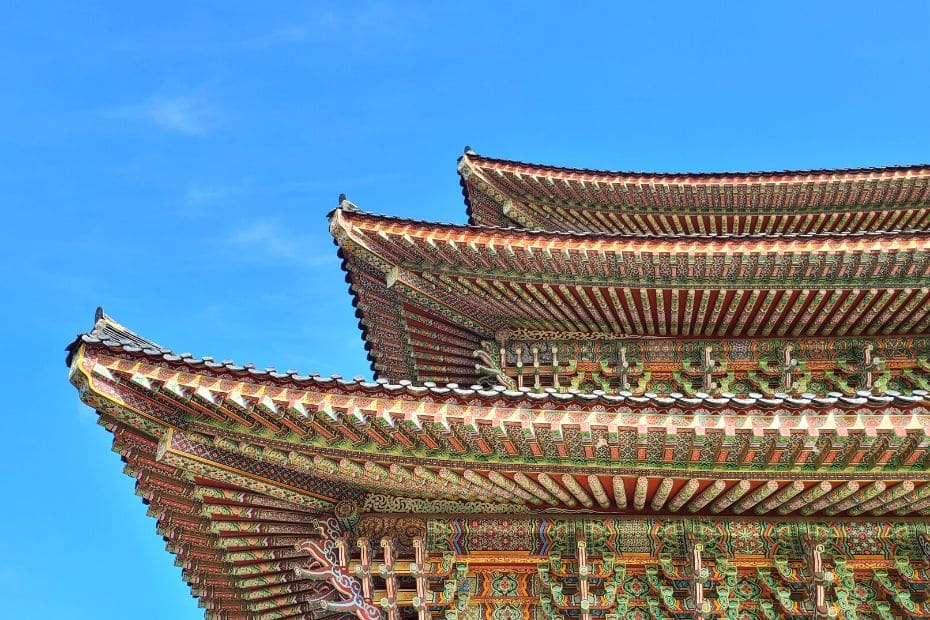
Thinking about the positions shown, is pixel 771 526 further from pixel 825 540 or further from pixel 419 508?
pixel 419 508

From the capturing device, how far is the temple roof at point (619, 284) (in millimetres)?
10461

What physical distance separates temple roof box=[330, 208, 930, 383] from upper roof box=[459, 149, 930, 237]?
2.82 m

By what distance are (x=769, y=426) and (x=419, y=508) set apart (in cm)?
326

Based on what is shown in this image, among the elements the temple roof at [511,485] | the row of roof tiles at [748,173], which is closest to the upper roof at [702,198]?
the row of roof tiles at [748,173]

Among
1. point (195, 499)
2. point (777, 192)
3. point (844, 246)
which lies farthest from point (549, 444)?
point (777, 192)

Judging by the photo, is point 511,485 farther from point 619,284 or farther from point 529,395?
point 619,284

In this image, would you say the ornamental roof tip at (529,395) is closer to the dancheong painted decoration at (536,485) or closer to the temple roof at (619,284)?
the dancheong painted decoration at (536,485)

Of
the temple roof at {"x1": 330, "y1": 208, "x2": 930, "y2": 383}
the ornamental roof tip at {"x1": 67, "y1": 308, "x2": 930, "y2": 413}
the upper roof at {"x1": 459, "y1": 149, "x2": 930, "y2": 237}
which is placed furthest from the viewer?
the upper roof at {"x1": 459, "y1": 149, "x2": 930, "y2": 237}

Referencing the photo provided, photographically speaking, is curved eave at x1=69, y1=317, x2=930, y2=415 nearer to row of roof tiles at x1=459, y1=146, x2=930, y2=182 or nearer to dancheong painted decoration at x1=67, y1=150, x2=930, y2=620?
dancheong painted decoration at x1=67, y1=150, x2=930, y2=620

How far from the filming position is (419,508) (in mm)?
8219

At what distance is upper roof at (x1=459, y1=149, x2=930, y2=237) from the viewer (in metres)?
13.5

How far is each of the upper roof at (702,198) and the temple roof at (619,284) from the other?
2.82m

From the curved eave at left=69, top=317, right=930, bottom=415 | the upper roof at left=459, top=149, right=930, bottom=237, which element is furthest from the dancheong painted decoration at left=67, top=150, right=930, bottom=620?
the upper roof at left=459, top=149, right=930, bottom=237

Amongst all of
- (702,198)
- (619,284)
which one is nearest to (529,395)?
(619,284)
